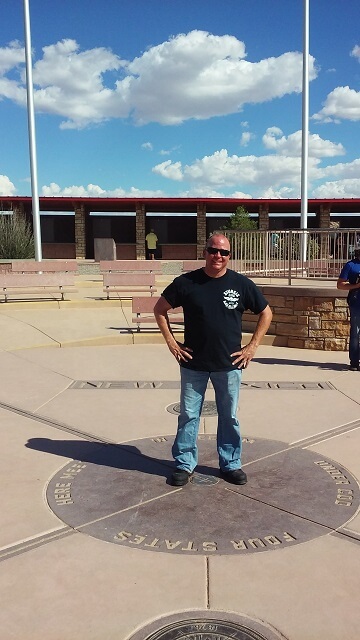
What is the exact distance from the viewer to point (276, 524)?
10.5 feet

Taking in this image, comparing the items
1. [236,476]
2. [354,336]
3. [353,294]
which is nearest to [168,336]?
[236,476]

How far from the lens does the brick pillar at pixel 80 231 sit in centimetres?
2862

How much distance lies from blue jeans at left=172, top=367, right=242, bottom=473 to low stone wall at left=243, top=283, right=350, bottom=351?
17.0 feet

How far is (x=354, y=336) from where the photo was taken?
23.9 feet

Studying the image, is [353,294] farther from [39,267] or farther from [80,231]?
[80,231]

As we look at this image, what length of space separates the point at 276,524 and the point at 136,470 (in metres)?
1.21

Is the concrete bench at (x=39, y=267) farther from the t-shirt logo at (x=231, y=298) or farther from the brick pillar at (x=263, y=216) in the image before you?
the brick pillar at (x=263, y=216)

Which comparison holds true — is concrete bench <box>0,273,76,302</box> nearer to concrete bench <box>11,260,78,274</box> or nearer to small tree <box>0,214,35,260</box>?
concrete bench <box>11,260,78,274</box>

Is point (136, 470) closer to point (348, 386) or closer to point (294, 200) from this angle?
point (348, 386)

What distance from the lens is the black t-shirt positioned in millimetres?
3625

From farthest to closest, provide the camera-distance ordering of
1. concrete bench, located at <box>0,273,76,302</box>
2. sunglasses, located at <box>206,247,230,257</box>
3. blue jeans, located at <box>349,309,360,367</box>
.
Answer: concrete bench, located at <box>0,273,76,302</box>, blue jeans, located at <box>349,309,360,367</box>, sunglasses, located at <box>206,247,230,257</box>

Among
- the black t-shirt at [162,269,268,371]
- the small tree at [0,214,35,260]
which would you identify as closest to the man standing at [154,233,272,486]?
the black t-shirt at [162,269,268,371]

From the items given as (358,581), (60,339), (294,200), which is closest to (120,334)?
(60,339)

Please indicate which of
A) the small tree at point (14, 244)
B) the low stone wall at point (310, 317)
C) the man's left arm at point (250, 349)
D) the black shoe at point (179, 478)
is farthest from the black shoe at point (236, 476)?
the small tree at point (14, 244)
